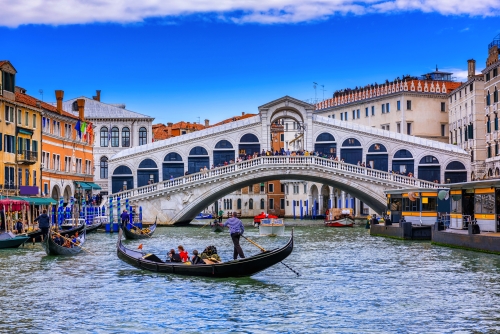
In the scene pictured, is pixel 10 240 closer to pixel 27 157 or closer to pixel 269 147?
pixel 27 157

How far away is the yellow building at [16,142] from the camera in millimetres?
31891

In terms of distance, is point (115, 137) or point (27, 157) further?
point (115, 137)

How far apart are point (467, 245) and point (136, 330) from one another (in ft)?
44.8

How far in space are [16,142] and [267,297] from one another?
20820 mm

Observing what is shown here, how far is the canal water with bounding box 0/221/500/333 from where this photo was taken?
12406 millimetres

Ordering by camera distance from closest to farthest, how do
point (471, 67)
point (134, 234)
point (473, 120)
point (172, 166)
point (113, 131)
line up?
1. point (134, 234)
2. point (473, 120)
3. point (172, 166)
4. point (471, 67)
5. point (113, 131)

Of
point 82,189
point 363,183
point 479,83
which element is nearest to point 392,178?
point 363,183

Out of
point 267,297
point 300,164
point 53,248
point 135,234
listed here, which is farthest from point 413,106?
point 267,297

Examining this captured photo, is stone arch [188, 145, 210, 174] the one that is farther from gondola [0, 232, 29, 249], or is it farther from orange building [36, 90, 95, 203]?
gondola [0, 232, 29, 249]

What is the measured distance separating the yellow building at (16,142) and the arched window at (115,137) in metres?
14.2

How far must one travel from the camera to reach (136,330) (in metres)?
12.0

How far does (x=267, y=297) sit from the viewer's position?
1485 centimetres

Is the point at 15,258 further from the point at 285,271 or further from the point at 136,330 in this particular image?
the point at 136,330

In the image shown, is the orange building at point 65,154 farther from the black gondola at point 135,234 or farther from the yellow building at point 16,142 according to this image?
the black gondola at point 135,234
